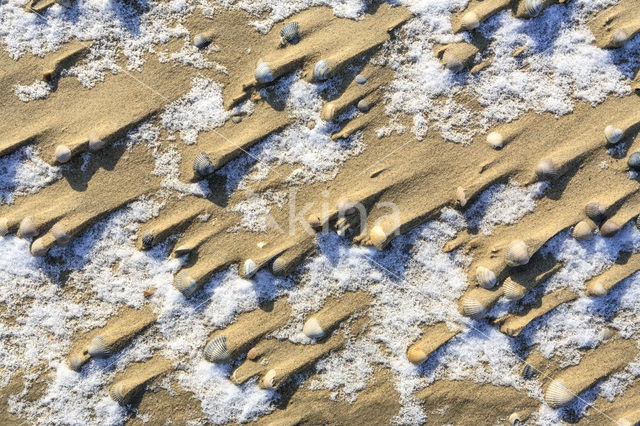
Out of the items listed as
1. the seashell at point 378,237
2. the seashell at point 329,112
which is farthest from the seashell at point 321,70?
the seashell at point 378,237

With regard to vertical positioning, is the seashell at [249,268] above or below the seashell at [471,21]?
below

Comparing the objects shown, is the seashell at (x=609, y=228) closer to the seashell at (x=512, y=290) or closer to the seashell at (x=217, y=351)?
the seashell at (x=512, y=290)

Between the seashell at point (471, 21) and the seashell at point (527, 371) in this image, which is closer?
the seashell at point (471, 21)

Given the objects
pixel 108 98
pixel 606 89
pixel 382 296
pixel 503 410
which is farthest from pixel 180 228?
pixel 606 89

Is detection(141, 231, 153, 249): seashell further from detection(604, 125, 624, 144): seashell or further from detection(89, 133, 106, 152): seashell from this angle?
detection(604, 125, 624, 144): seashell

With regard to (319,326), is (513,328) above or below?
below

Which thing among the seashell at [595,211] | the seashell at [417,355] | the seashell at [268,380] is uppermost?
the seashell at [595,211]

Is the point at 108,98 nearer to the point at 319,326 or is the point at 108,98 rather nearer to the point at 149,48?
the point at 149,48

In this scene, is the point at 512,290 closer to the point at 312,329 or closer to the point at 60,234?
the point at 312,329
